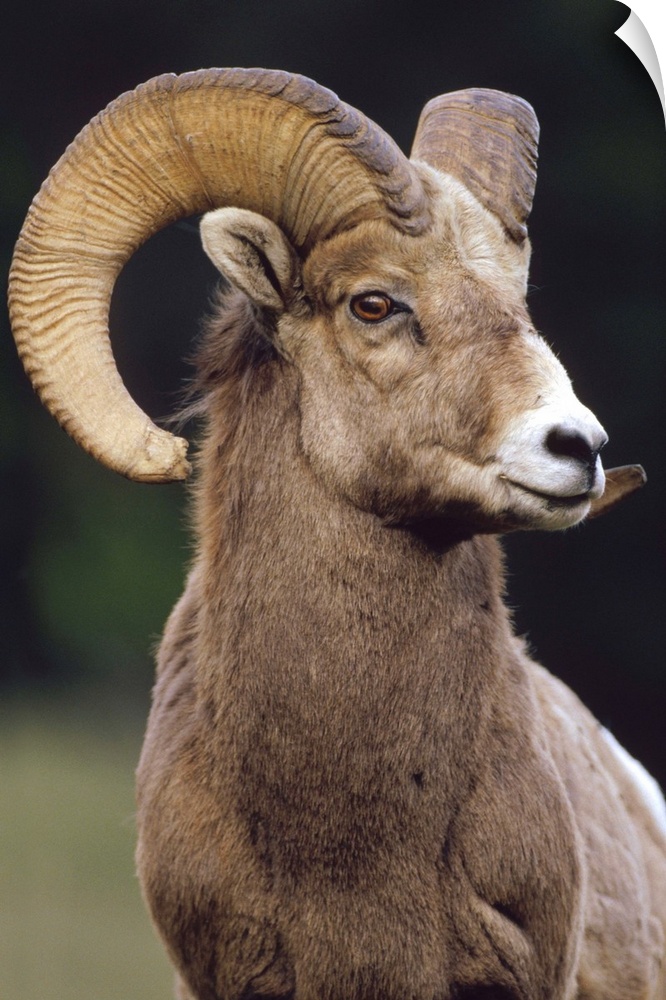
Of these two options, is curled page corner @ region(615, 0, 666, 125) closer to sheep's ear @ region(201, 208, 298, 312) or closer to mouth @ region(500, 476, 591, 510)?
sheep's ear @ region(201, 208, 298, 312)

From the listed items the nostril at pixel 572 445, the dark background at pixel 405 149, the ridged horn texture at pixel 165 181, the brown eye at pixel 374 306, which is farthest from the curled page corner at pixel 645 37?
the nostril at pixel 572 445

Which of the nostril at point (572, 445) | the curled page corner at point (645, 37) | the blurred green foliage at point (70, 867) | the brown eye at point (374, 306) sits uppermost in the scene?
the curled page corner at point (645, 37)

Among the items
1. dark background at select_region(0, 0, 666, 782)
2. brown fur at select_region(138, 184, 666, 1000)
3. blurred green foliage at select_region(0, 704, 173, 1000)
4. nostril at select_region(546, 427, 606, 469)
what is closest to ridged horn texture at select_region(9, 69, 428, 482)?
brown fur at select_region(138, 184, 666, 1000)

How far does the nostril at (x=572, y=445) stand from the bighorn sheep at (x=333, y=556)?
21 cm

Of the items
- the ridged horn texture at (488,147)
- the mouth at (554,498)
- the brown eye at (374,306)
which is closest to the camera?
the mouth at (554,498)

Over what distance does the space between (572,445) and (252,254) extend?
3.49 ft

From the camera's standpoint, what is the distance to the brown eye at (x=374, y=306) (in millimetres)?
3373

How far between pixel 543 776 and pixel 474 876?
1.20 ft

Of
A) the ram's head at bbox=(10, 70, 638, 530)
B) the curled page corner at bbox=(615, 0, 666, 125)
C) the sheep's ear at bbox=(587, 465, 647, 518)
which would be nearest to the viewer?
the ram's head at bbox=(10, 70, 638, 530)

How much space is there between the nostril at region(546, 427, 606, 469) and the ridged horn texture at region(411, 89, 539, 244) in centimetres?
88

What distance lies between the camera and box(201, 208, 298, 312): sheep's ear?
3432mm

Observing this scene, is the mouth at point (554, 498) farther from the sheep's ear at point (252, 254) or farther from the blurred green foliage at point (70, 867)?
the blurred green foliage at point (70, 867)

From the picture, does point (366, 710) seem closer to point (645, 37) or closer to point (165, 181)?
point (165, 181)

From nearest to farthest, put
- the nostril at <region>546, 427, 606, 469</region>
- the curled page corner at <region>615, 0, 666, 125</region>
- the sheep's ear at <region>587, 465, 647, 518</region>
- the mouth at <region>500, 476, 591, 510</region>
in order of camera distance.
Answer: the nostril at <region>546, 427, 606, 469</region> → the mouth at <region>500, 476, 591, 510</region> → the sheep's ear at <region>587, 465, 647, 518</region> → the curled page corner at <region>615, 0, 666, 125</region>
